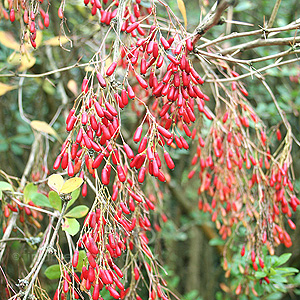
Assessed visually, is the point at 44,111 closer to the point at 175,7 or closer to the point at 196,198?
the point at 175,7

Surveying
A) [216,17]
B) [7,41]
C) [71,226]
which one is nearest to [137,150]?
[7,41]

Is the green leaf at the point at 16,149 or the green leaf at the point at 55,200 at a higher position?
the green leaf at the point at 16,149

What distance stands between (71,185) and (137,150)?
120 cm

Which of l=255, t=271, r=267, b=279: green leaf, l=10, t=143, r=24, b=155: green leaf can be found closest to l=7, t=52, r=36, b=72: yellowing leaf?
l=10, t=143, r=24, b=155: green leaf

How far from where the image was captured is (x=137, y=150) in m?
2.36

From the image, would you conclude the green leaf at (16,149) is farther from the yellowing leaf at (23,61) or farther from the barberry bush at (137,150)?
the yellowing leaf at (23,61)

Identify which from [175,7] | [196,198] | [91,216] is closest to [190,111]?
[91,216]

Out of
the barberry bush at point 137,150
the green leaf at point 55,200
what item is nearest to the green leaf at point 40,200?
the barberry bush at point 137,150

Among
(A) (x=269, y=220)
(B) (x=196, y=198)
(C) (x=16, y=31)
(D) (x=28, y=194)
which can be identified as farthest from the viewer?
(B) (x=196, y=198)

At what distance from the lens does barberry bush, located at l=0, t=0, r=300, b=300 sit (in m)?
1.13

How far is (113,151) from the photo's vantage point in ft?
3.65

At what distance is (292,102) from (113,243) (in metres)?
2.40

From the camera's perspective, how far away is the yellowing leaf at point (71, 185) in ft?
3.81

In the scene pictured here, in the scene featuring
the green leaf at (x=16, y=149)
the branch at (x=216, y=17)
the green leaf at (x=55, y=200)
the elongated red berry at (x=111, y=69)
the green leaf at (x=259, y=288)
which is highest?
the branch at (x=216, y=17)
